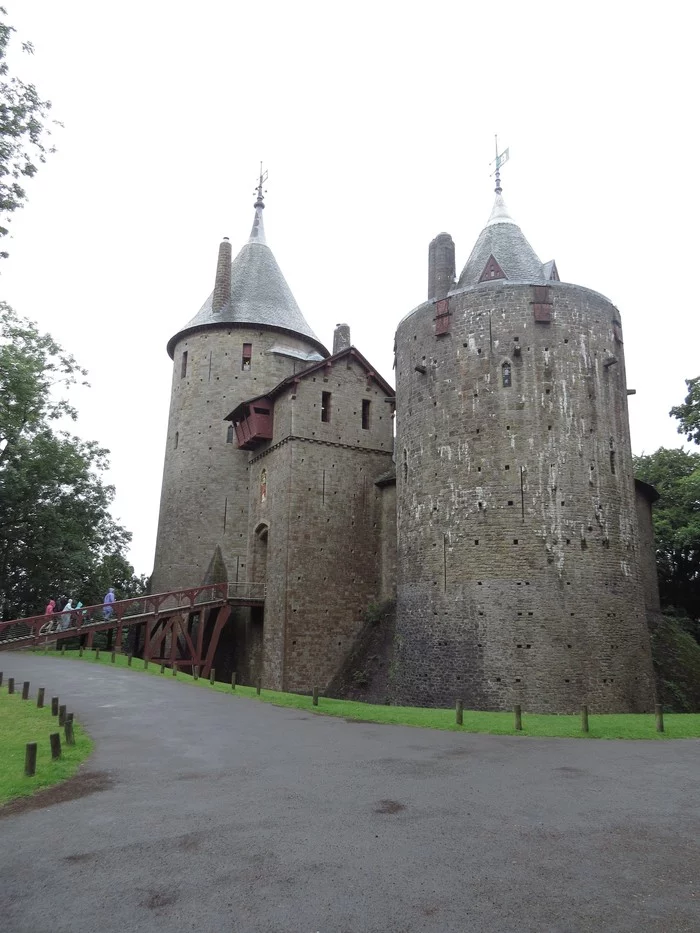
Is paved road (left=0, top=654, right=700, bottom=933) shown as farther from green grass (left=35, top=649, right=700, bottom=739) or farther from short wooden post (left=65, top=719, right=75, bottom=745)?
green grass (left=35, top=649, right=700, bottom=739)

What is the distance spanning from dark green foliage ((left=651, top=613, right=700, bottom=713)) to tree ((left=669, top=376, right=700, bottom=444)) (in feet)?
22.1

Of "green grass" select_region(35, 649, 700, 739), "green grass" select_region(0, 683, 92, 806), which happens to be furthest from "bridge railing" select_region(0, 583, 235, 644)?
"green grass" select_region(0, 683, 92, 806)

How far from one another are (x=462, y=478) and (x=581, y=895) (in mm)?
15500

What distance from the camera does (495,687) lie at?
18875mm

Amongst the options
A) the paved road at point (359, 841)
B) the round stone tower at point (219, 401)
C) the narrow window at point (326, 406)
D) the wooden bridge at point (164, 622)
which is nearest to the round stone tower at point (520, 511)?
the narrow window at point (326, 406)

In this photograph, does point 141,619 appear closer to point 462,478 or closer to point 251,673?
point 251,673

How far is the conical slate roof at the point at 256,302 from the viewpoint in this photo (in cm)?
3494

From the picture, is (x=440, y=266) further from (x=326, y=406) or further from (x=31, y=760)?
(x=31, y=760)

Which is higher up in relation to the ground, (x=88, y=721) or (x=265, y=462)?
(x=265, y=462)

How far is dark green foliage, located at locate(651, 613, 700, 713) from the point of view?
20.7 meters

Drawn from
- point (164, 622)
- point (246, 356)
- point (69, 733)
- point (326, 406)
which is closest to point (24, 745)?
point (69, 733)

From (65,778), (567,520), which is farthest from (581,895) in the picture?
(567,520)

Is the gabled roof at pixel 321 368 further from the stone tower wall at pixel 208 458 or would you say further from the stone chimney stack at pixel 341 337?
the stone chimney stack at pixel 341 337

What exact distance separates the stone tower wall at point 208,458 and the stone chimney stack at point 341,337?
1436 mm
